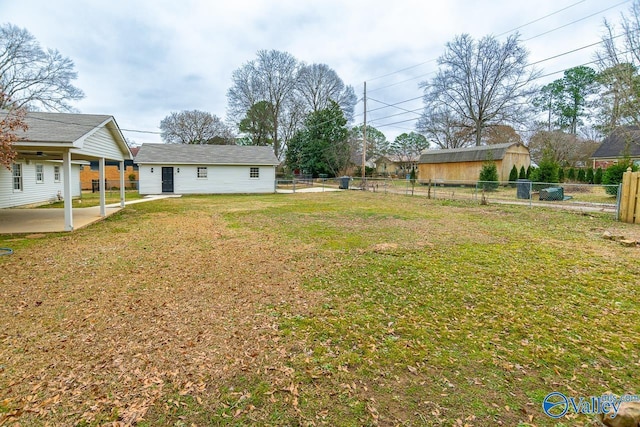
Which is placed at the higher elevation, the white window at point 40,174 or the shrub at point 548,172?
the shrub at point 548,172

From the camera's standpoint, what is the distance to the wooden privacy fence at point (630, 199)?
357 inches

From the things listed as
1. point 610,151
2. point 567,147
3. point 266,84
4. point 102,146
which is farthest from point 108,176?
point 610,151

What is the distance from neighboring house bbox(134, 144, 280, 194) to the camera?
868 inches

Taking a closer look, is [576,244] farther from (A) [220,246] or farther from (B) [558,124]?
(B) [558,124]

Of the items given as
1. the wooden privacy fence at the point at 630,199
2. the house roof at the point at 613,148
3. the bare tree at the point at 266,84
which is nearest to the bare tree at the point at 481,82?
the house roof at the point at 613,148

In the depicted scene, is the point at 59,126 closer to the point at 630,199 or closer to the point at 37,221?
the point at 37,221

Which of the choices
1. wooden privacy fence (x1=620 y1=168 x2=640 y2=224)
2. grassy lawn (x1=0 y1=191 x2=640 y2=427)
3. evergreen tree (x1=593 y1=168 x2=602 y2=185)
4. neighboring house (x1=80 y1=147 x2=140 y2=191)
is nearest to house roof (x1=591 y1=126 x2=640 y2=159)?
evergreen tree (x1=593 y1=168 x2=602 y2=185)

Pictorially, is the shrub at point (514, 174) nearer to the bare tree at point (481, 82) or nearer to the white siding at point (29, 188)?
the bare tree at point (481, 82)

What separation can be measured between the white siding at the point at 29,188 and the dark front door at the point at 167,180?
17.5ft

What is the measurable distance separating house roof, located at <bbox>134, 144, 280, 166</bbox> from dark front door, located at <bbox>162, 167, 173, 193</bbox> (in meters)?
0.69

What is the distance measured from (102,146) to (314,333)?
11.1 m

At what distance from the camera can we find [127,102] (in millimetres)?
33000

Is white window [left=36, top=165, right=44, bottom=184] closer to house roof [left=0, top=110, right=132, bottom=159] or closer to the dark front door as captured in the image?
house roof [left=0, top=110, right=132, bottom=159]

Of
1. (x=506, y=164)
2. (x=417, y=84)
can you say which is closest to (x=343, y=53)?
(x=417, y=84)
